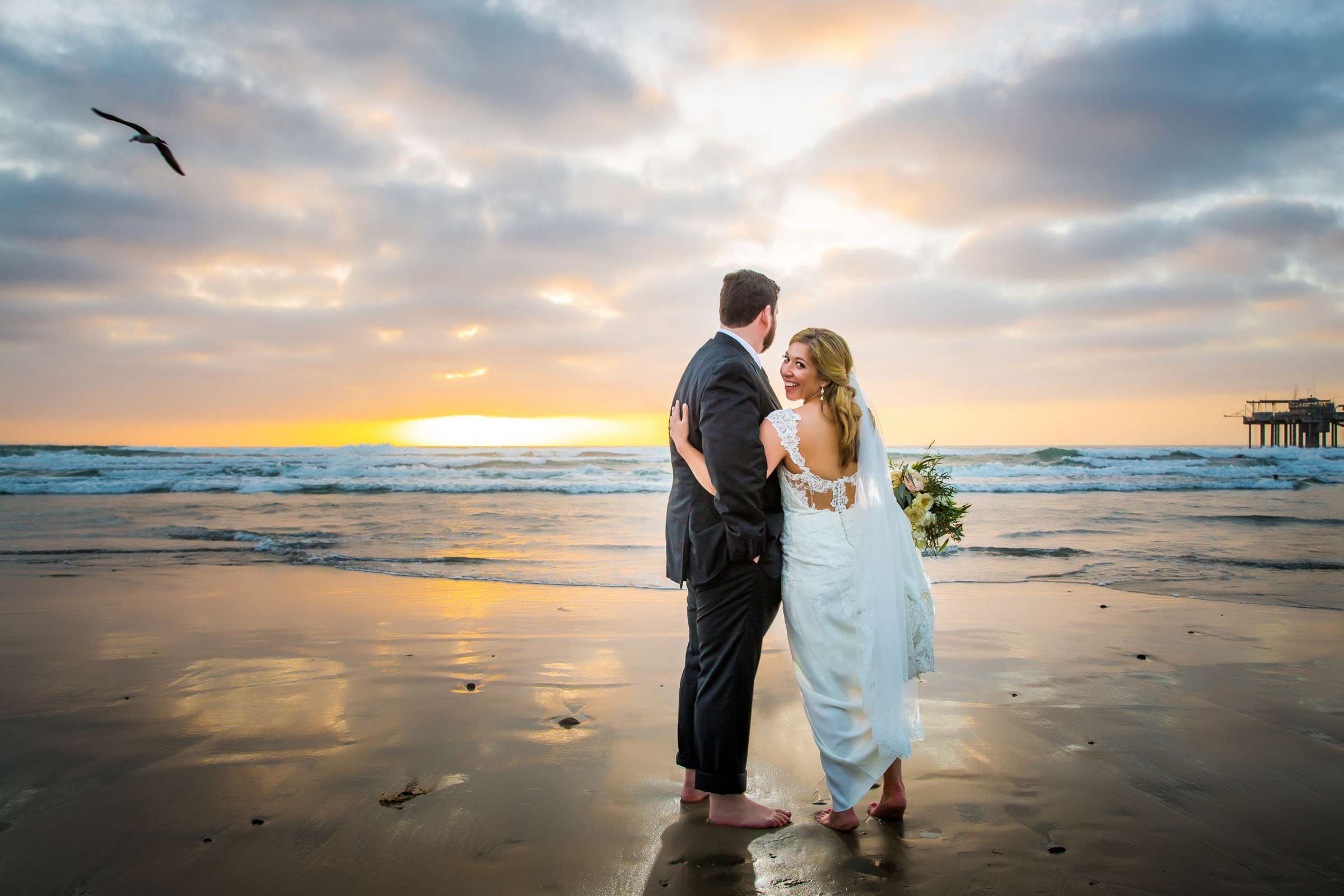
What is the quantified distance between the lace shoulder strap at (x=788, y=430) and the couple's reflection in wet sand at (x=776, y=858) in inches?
58.9

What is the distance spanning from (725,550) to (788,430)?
0.56 meters

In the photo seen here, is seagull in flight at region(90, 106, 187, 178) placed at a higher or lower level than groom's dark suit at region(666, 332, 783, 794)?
higher

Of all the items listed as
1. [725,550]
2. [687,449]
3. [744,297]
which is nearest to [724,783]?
[725,550]

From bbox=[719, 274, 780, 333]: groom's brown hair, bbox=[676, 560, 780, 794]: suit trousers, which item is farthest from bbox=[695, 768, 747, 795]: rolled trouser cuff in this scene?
bbox=[719, 274, 780, 333]: groom's brown hair

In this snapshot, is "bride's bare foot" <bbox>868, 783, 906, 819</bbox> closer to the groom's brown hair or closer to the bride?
the bride

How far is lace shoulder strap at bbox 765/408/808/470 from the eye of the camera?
311cm

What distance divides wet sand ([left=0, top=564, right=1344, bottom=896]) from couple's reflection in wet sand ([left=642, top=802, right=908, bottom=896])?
0.01 meters

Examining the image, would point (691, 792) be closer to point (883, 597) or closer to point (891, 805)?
point (891, 805)

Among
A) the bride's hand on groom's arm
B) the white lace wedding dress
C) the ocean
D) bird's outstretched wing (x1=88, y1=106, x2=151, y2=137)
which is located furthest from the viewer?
the ocean

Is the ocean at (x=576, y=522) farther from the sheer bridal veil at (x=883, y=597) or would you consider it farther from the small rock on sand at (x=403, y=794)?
the sheer bridal veil at (x=883, y=597)

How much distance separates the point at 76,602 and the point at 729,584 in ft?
23.0

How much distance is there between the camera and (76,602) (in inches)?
277

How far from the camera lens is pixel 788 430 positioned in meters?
3.12

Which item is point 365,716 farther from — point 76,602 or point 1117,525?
point 1117,525
